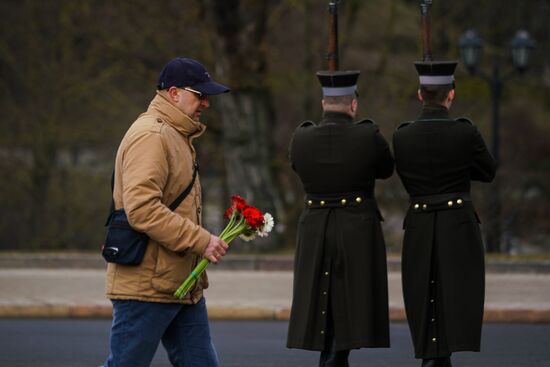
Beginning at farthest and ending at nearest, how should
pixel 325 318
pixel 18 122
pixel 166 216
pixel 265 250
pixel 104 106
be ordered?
pixel 18 122 → pixel 104 106 → pixel 265 250 → pixel 325 318 → pixel 166 216

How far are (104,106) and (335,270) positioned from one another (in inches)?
708

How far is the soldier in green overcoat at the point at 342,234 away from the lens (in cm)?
736

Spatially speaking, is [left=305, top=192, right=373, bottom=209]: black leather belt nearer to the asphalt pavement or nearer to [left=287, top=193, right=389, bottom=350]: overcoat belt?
[left=287, top=193, right=389, bottom=350]: overcoat belt

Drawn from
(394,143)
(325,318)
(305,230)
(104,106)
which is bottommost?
(104,106)

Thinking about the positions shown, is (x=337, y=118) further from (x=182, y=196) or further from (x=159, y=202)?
(x=159, y=202)

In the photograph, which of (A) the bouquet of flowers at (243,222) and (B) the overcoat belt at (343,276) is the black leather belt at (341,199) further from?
(A) the bouquet of flowers at (243,222)

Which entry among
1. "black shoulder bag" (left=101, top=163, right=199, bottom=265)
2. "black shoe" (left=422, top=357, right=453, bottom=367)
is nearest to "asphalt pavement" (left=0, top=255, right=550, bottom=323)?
"black shoe" (left=422, top=357, right=453, bottom=367)

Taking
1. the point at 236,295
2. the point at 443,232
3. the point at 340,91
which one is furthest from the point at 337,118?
the point at 236,295

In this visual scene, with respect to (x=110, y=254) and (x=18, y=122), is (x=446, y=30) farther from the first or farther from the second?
(x=110, y=254)

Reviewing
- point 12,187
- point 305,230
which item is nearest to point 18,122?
point 12,187

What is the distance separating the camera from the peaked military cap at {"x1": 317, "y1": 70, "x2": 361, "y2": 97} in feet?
24.0

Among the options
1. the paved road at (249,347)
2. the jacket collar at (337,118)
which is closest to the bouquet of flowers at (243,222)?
the jacket collar at (337,118)

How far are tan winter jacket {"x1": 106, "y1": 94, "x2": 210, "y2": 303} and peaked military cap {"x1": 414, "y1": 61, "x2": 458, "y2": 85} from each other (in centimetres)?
175

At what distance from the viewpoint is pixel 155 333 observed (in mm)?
5969
